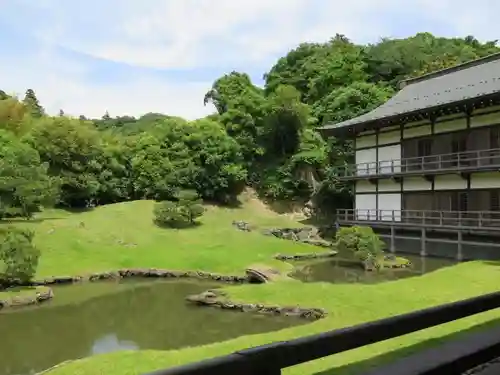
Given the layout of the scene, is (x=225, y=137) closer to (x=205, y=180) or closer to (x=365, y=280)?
(x=205, y=180)

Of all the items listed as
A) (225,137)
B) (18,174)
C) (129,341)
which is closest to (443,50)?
(225,137)

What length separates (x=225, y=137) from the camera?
37.0 m

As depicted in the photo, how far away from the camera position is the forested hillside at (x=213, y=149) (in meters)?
31.1

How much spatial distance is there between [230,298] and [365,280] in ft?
19.6

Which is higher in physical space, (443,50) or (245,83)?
(443,50)

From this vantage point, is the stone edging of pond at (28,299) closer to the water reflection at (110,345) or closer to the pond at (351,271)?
the water reflection at (110,345)

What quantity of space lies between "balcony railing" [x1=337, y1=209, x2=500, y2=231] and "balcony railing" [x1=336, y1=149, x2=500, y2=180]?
6.61 ft

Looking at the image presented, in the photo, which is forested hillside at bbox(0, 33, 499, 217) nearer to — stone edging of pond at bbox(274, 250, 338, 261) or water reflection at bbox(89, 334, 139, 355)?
stone edging of pond at bbox(274, 250, 338, 261)

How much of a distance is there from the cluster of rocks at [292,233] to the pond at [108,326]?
12.9m

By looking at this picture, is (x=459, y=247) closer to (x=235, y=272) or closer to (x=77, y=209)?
(x=235, y=272)

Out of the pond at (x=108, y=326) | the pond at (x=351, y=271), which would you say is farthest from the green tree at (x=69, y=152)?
the pond at (x=351, y=271)

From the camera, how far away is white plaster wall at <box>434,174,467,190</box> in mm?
23031

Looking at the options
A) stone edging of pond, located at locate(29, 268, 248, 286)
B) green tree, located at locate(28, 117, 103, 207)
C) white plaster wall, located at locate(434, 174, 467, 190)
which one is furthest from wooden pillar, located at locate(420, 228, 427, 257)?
green tree, located at locate(28, 117, 103, 207)

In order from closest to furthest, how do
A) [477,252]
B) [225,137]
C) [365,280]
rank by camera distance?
1. [365,280]
2. [477,252]
3. [225,137]
